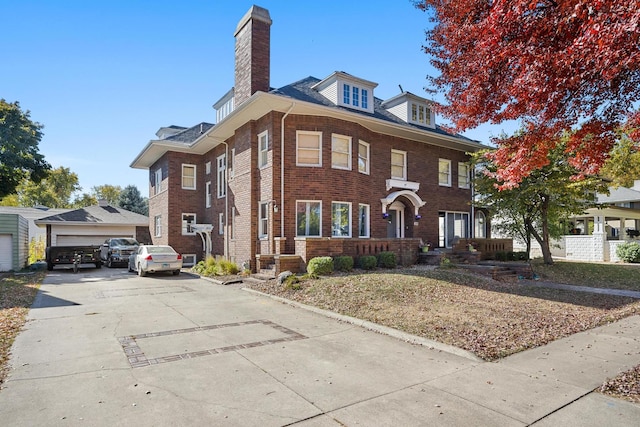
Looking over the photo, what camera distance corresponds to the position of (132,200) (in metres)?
45.5

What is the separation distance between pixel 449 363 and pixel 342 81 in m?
13.7

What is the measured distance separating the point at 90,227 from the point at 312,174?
2016 centimetres

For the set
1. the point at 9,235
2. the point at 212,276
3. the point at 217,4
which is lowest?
the point at 212,276

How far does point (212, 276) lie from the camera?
16.0 metres

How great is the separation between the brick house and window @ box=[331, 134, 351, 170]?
4 centimetres

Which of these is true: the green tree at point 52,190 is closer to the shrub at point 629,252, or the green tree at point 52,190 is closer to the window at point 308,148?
the window at point 308,148

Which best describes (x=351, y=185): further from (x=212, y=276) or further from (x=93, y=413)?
(x=93, y=413)

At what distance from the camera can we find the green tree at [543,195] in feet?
51.8

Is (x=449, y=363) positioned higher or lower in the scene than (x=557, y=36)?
lower

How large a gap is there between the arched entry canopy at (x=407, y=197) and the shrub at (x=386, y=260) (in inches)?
124

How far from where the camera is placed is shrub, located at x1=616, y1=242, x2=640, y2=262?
71.6 feet

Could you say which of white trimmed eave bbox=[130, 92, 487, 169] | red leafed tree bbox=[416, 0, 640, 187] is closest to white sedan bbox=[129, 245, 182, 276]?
white trimmed eave bbox=[130, 92, 487, 169]

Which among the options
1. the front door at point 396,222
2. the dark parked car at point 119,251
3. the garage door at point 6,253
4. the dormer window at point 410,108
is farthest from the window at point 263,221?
the garage door at point 6,253

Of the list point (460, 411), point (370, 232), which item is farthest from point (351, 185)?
point (460, 411)
